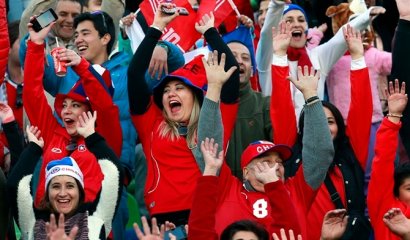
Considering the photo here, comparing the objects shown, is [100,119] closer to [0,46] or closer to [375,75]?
[0,46]

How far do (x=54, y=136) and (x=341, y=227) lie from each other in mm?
2285

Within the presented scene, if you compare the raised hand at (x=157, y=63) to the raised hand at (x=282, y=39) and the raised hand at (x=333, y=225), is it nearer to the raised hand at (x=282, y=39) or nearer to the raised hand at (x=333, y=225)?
the raised hand at (x=282, y=39)

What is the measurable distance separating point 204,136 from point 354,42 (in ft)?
5.79

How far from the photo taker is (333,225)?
10047mm

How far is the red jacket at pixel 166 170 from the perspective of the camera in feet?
33.6

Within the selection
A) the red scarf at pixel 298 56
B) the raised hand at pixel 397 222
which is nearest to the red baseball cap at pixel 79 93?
the red scarf at pixel 298 56

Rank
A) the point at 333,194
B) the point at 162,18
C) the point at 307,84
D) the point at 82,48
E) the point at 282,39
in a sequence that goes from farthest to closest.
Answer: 1. the point at 82,48
2. the point at 282,39
3. the point at 162,18
4. the point at 333,194
5. the point at 307,84

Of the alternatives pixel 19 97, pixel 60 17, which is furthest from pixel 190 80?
pixel 60 17

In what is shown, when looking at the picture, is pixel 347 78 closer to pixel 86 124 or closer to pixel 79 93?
pixel 79 93

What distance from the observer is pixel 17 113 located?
12242 mm

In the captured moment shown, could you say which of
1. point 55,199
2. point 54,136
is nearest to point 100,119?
point 54,136

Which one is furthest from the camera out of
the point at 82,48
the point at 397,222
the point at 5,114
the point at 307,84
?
the point at 82,48

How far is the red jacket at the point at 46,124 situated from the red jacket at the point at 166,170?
1.19 feet

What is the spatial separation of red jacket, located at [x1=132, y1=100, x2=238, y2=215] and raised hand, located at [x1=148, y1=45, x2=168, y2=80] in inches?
22.5
